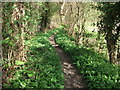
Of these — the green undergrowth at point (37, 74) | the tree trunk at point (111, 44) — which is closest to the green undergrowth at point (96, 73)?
the tree trunk at point (111, 44)

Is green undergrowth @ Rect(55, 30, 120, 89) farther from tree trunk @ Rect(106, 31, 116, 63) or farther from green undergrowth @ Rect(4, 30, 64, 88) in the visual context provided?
green undergrowth @ Rect(4, 30, 64, 88)

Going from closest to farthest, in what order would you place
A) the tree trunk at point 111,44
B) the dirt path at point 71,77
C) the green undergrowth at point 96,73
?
the green undergrowth at point 96,73
the dirt path at point 71,77
the tree trunk at point 111,44

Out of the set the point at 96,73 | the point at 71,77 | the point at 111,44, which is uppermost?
the point at 111,44

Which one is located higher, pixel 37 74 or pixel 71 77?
pixel 37 74

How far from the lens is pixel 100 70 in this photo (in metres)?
7.88

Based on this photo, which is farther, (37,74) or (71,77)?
(71,77)

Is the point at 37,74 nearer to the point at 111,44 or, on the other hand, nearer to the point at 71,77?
the point at 71,77

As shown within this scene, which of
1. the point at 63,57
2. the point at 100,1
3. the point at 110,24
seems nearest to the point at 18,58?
the point at 63,57

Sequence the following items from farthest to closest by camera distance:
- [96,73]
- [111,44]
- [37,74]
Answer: [111,44] → [96,73] → [37,74]

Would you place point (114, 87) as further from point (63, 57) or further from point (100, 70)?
point (63, 57)

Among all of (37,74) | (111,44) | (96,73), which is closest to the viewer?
(37,74)

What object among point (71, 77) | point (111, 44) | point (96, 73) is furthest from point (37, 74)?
Answer: point (111, 44)

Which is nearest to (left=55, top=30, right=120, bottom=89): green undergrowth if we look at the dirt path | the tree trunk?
the dirt path

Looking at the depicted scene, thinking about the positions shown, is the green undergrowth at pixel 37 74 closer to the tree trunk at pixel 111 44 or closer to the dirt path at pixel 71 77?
the dirt path at pixel 71 77
